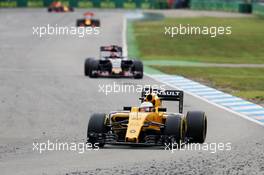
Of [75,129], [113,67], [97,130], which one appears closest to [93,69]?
[113,67]

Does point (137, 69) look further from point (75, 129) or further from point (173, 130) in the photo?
point (173, 130)

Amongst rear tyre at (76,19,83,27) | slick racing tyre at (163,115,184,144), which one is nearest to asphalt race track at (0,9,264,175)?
slick racing tyre at (163,115,184,144)

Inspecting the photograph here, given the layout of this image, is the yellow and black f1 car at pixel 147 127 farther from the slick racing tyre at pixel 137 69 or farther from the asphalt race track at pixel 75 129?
the slick racing tyre at pixel 137 69

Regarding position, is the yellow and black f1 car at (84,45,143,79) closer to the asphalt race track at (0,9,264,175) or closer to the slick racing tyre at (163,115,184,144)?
the asphalt race track at (0,9,264,175)

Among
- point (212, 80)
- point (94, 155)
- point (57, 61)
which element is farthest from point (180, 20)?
point (94, 155)

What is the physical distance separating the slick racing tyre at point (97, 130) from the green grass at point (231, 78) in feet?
35.7

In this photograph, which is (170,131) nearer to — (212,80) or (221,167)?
(221,167)

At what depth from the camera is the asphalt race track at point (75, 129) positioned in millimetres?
15367

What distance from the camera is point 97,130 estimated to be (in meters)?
17.6

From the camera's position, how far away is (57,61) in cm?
4253

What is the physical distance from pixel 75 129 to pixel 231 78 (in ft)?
52.5

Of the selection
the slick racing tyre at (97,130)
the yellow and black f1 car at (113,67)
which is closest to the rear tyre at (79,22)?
the yellow and black f1 car at (113,67)

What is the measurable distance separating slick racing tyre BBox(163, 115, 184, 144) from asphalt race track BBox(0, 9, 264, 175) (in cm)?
37

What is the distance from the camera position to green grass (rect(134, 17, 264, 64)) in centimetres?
4772
